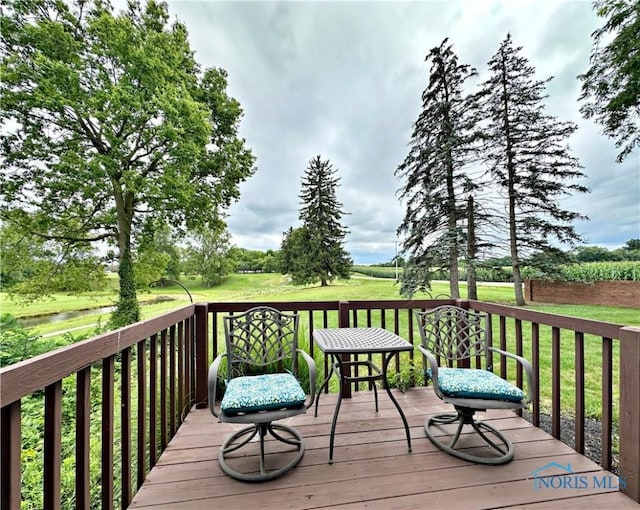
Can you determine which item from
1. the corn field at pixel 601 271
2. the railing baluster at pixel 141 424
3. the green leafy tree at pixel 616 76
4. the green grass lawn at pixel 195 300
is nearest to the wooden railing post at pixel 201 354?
the railing baluster at pixel 141 424

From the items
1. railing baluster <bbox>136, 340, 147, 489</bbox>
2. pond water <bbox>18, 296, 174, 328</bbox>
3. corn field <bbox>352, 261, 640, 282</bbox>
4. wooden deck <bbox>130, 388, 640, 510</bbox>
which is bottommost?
pond water <bbox>18, 296, 174, 328</bbox>

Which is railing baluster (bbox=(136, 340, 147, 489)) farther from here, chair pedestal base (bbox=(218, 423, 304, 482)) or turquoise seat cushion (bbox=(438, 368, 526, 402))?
turquoise seat cushion (bbox=(438, 368, 526, 402))

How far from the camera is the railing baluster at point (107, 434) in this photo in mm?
1314

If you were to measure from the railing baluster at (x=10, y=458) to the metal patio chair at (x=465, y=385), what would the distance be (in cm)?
202

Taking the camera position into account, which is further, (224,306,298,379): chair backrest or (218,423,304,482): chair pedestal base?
(224,306,298,379): chair backrest

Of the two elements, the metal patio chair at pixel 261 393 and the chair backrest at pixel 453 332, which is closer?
the metal patio chair at pixel 261 393

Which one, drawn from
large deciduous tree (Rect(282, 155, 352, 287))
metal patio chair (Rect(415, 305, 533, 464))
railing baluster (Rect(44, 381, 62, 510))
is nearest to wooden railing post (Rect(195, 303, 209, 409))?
railing baluster (Rect(44, 381, 62, 510))

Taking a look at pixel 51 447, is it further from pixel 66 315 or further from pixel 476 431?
pixel 66 315

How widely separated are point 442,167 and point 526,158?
99.7 inches

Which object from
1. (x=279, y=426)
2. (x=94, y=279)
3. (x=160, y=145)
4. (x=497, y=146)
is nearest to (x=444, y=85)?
(x=497, y=146)

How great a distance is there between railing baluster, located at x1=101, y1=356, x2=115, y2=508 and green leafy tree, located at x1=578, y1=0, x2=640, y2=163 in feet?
25.3

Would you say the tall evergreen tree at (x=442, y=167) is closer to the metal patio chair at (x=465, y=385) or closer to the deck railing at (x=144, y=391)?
the deck railing at (x=144, y=391)

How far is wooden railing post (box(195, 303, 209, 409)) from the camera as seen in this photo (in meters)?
2.66

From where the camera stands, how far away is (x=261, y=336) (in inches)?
Answer: 97.9
